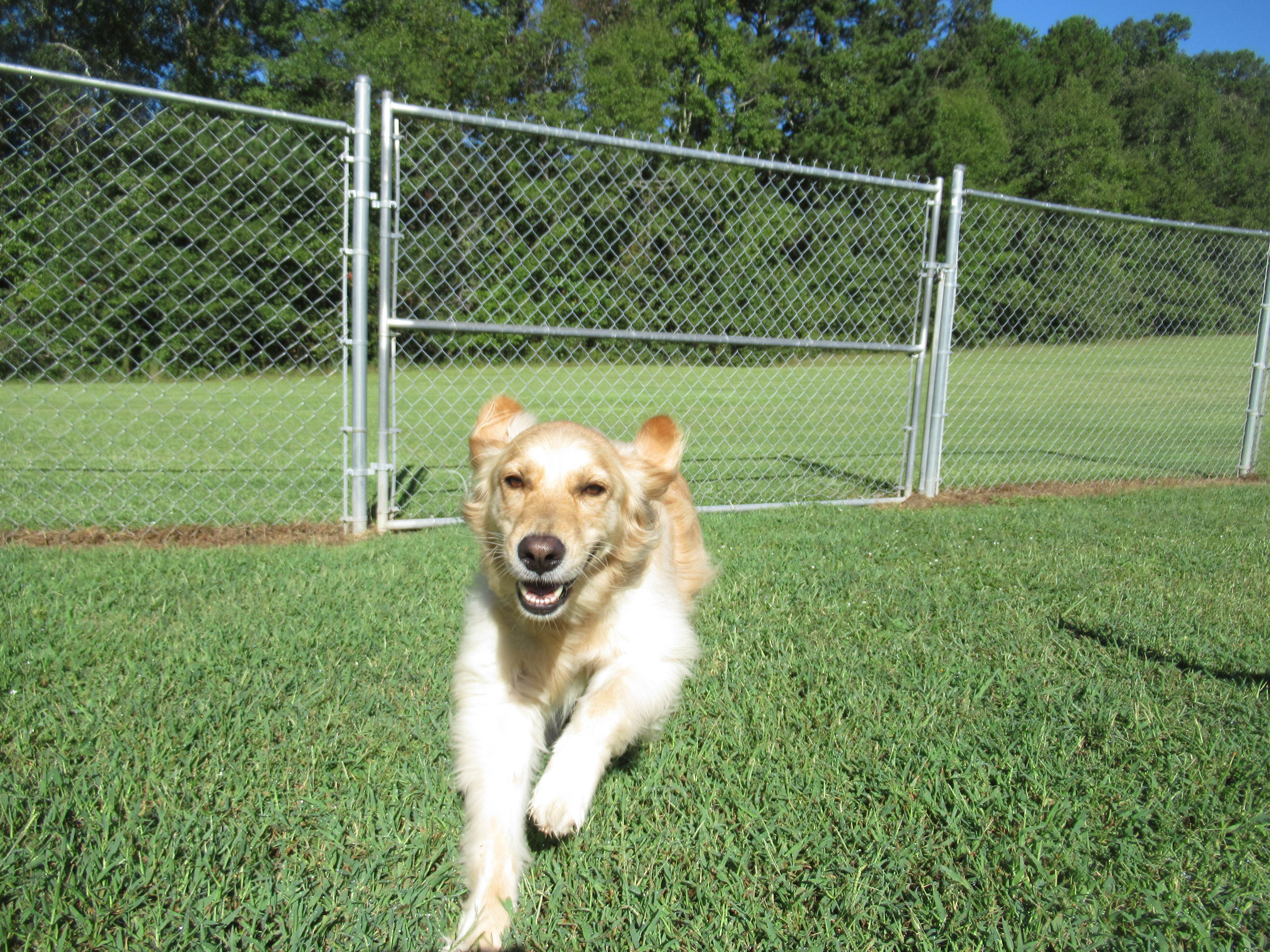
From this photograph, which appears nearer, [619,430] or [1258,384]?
[1258,384]

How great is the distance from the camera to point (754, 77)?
2742 cm

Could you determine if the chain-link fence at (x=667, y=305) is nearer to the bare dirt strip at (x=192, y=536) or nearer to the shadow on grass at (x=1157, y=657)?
the bare dirt strip at (x=192, y=536)

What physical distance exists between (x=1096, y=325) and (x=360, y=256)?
8.85 metres

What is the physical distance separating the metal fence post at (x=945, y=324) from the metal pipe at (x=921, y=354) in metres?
0.09

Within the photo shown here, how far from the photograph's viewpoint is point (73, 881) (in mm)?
1678

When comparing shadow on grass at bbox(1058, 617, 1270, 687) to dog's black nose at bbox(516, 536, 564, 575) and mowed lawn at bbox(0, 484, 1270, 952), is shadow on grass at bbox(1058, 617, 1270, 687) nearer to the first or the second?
mowed lawn at bbox(0, 484, 1270, 952)

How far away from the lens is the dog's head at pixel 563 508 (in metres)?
2.27

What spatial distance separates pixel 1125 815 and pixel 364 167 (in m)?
4.69

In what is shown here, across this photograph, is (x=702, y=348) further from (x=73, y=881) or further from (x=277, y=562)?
(x=73, y=881)

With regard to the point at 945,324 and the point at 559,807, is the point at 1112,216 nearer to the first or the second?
the point at 945,324

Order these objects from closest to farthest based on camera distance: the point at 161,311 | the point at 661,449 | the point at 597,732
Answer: the point at 597,732 → the point at 661,449 → the point at 161,311

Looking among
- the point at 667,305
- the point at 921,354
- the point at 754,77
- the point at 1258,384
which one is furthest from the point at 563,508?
the point at 754,77

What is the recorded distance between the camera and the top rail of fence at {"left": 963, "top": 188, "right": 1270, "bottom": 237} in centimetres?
612

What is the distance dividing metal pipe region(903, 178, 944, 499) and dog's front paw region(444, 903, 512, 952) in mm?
5270
